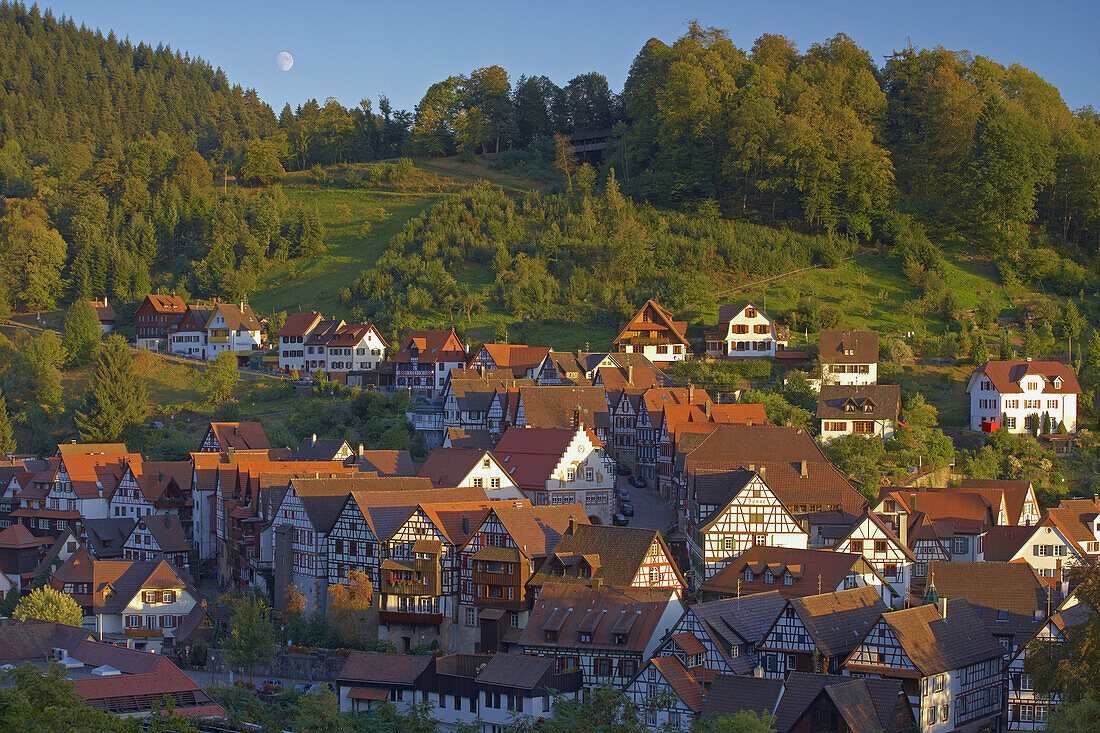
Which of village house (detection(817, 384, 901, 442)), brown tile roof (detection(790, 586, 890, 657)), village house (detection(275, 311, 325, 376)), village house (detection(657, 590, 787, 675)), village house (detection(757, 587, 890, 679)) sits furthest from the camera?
village house (detection(275, 311, 325, 376))

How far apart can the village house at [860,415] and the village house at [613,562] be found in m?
17.3

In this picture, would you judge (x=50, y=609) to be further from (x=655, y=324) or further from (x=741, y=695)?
(x=655, y=324)

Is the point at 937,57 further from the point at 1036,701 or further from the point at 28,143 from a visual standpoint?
the point at 28,143

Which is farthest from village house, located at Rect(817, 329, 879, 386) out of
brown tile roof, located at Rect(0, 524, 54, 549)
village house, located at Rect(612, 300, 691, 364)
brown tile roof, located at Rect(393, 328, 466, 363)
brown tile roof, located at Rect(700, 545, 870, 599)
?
brown tile roof, located at Rect(0, 524, 54, 549)

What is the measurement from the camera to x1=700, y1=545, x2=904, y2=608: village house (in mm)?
41438

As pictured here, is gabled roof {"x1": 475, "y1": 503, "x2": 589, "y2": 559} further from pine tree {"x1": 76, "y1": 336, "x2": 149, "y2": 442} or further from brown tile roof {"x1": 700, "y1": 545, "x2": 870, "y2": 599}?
pine tree {"x1": 76, "y1": 336, "x2": 149, "y2": 442}

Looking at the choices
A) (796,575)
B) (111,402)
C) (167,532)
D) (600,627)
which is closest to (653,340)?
(167,532)

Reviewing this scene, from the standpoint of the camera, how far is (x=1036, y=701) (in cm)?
3719

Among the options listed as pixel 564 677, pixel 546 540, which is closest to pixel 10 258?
pixel 546 540

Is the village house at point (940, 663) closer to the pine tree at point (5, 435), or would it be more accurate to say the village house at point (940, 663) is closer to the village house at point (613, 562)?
the village house at point (613, 562)

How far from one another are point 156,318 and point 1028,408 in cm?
5662

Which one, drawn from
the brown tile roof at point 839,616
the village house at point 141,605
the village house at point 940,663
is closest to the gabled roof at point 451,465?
the village house at point 141,605

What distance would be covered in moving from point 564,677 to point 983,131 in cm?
6031

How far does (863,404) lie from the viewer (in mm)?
58688
